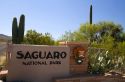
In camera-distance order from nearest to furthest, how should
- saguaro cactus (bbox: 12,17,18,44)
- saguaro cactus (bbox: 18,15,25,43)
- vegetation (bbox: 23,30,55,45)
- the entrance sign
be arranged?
the entrance sign < saguaro cactus (bbox: 12,17,18,44) < saguaro cactus (bbox: 18,15,25,43) < vegetation (bbox: 23,30,55,45)

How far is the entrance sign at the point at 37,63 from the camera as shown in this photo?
9.98 metres

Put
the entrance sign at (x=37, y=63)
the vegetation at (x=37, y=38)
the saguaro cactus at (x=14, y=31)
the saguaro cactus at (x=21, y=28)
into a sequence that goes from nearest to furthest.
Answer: the entrance sign at (x=37, y=63) → the saguaro cactus at (x=14, y=31) → the saguaro cactus at (x=21, y=28) → the vegetation at (x=37, y=38)

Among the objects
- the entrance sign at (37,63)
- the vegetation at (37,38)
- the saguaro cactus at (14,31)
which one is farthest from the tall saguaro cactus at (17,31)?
the entrance sign at (37,63)

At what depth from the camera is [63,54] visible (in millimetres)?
11305

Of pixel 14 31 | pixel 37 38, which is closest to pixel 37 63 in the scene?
pixel 14 31

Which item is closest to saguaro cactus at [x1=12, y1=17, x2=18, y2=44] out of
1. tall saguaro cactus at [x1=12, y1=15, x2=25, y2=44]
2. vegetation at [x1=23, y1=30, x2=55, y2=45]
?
tall saguaro cactus at [x1=12, y1=15, x2=25, y2=44]

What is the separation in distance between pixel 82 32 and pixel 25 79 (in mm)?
28417

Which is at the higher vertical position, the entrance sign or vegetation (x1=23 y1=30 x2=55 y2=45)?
vegetation (x1=23 y1=30 x2=55 y2=45)

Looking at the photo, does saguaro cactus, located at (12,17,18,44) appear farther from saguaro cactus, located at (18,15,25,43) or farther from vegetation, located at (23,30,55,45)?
vegetation, located at (23,30,55,45)

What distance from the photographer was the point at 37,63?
10.5 meters

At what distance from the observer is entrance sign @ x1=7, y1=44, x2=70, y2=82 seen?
9.98 meters

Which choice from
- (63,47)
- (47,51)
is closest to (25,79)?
(47,51)

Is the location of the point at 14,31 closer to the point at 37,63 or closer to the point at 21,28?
the point at 21,28

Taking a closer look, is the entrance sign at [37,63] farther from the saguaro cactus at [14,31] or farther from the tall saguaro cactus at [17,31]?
the saguaro cactus at [14,31]
